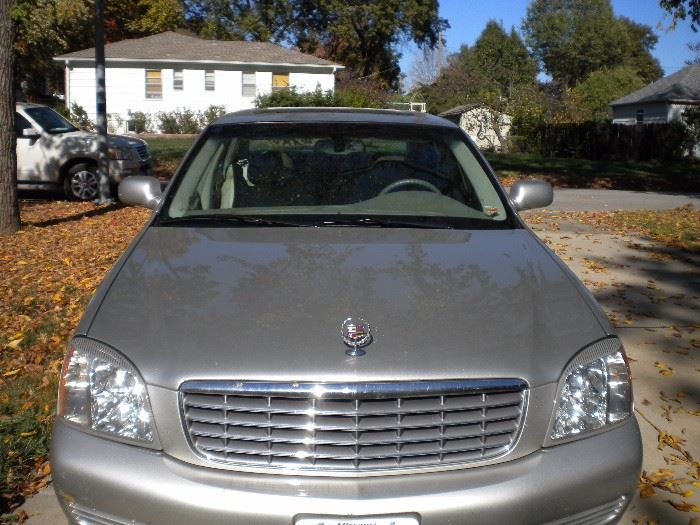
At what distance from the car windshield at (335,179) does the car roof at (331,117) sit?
0.06 meters

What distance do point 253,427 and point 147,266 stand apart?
1.07 metres

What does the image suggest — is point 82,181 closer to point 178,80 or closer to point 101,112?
point 101,112

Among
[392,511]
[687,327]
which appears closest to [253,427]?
[392,511]

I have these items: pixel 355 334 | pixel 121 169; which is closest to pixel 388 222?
pixel 355 334

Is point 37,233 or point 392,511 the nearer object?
point 392,511

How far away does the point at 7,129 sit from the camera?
927 cm

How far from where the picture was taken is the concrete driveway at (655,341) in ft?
11.6

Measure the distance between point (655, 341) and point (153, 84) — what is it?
3393 cm

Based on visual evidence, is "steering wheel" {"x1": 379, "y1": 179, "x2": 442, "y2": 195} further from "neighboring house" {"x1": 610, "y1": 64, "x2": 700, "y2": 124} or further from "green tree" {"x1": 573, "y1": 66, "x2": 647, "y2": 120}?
"green tree" {"x1": 573, "y1": 66, "x2": 647, "y2": 120}

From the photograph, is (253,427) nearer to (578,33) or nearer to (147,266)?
(147,266)

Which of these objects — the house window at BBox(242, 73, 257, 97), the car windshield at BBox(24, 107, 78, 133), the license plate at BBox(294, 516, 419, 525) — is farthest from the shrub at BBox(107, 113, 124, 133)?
the license plate at BBox(294, 516, 419, 525)

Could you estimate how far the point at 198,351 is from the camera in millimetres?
2537

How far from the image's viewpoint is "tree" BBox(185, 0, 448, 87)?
159 ft

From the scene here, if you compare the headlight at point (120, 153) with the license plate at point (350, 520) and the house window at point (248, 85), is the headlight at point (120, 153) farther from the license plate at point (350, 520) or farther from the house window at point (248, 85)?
the house window at point (248, 85)
